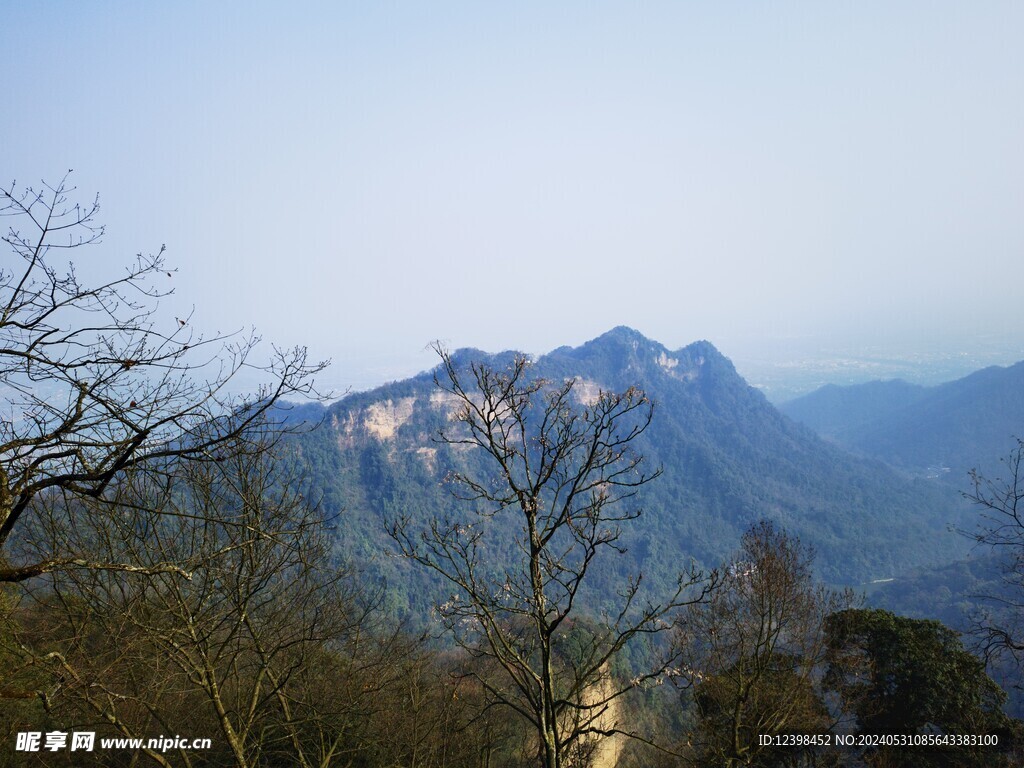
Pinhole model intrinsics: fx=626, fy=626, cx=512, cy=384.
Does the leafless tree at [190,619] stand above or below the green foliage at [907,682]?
above

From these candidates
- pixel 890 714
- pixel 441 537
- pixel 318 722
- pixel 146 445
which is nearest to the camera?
pixel 146 445

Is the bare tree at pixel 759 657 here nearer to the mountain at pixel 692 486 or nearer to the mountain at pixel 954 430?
the mountain at pixel 692 486

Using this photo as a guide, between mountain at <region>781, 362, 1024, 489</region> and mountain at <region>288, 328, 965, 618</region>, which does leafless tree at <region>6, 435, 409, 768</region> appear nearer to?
mountain at <region>288, 328, 965, 618</region>

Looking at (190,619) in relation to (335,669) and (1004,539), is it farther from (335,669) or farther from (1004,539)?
(1004,539)

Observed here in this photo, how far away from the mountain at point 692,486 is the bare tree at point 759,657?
5316 centimetres

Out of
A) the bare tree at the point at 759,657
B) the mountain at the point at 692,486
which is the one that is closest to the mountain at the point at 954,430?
the mountain at the point at 692,486

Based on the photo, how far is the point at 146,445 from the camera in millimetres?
4016

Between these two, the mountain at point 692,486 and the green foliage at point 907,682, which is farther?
the mountain at point 692,486

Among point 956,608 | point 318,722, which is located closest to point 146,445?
point 318,722

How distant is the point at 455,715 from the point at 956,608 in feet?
188

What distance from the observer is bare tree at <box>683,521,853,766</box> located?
36.6 ft

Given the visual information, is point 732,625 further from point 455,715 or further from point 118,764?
point 118,764

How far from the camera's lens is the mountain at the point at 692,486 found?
8138 centimetres

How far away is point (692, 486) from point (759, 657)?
95282 millimetres
